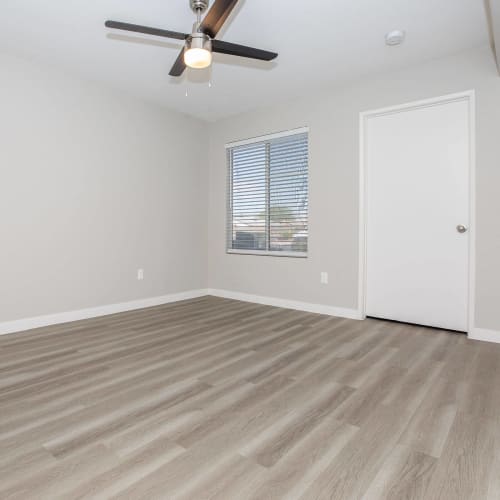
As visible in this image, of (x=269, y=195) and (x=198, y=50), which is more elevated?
(x=198, y=50)

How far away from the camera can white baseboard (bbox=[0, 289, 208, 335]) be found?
10.5 feet

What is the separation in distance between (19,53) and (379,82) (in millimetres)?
3387

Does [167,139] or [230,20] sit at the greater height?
[230,20]

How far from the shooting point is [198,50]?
206 cm

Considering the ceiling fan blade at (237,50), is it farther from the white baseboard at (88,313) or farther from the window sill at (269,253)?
the white baseboard at (88,313)

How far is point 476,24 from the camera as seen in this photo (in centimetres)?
263

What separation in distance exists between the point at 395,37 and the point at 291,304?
9.29 feet

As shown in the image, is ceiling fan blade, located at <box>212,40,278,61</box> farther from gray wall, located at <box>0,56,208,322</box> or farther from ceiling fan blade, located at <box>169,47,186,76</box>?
gray wall, located at <box>0,56,208,322</box>

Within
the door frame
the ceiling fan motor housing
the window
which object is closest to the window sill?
the window

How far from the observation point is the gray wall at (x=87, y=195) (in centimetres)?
317

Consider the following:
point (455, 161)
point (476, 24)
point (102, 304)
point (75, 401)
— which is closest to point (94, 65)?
point (102, 304)

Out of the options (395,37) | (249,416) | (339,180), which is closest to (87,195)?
(339,180)

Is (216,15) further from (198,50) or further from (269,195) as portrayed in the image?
(269,195)

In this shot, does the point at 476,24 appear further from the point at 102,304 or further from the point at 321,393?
the point at 102,304
